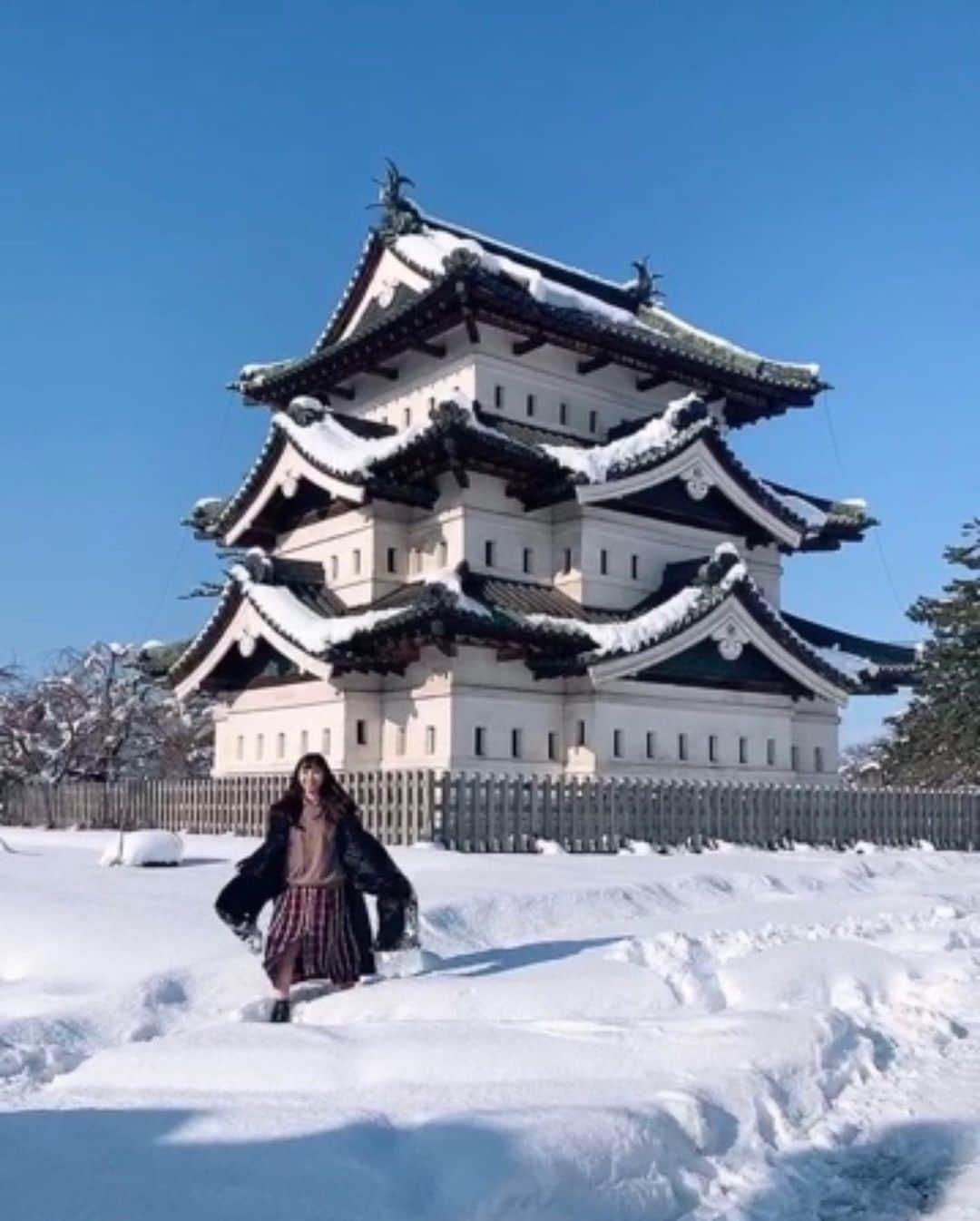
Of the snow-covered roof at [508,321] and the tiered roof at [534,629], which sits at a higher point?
the snow-covered roof at [508,321]

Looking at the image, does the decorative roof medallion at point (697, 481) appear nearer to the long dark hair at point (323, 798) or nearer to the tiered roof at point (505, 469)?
the tiered roof at point (505, 469)

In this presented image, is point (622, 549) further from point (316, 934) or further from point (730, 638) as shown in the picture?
point (316, 934)

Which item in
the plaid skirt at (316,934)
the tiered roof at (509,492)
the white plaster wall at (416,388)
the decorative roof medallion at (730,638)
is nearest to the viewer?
the plaid skirt at (316,934)

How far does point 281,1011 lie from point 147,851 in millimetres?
8269

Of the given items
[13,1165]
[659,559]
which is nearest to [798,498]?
[659,559]

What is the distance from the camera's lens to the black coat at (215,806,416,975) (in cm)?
821

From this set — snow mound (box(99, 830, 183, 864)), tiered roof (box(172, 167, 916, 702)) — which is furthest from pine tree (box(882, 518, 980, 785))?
snow mound (box(99, 830, 183, 864))

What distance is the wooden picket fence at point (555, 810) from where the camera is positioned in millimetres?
17859

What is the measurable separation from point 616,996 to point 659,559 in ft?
58.6

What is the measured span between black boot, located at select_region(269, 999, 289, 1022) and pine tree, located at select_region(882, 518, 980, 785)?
93.9 ft

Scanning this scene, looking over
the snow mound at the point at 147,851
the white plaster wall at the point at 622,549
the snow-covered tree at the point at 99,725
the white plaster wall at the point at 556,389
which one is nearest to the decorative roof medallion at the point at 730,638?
the white plaster wall at the point at 622,549

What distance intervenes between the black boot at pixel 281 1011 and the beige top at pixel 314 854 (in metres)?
0.80

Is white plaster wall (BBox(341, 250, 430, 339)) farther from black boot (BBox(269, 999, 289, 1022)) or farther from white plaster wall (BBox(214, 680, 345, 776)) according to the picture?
black boot (BBox(269, 999, 289, 1022))

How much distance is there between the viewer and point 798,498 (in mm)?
29359
